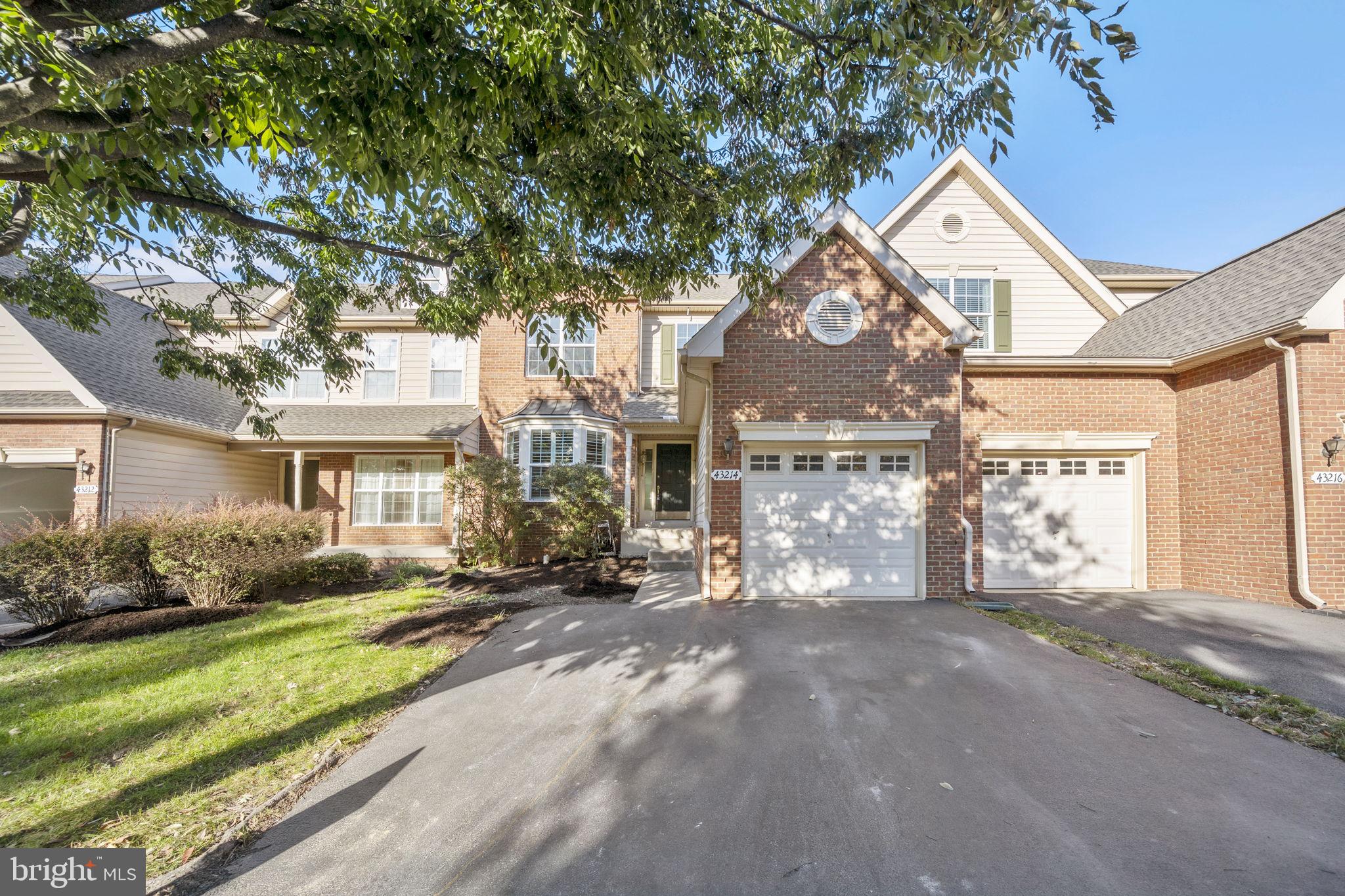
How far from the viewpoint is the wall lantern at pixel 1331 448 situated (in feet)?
25.1

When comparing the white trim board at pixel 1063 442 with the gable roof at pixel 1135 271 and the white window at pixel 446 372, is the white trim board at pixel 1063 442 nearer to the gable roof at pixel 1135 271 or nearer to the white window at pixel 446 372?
the gable roof at pixel 1135 271

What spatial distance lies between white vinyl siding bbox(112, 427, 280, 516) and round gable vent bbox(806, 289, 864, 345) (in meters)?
12.6

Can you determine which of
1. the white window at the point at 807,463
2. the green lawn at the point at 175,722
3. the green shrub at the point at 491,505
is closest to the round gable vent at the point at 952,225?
the white window at the point at 807,463

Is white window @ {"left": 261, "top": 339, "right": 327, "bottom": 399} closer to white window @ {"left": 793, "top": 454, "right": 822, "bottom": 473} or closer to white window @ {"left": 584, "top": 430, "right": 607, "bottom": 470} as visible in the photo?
white window @ {"left": 584, "top": 430, "right": 607, "bottom": 470}

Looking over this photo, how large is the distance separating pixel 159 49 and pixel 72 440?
41.7ft

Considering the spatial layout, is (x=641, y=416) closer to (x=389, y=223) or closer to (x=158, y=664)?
(x=389, y=223)

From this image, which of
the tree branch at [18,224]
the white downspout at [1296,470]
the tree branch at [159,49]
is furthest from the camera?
the white downspout at [1296,470]

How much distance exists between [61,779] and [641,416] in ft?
34.6

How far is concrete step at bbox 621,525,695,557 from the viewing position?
13.1 meters

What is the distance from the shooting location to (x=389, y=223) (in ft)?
23.6

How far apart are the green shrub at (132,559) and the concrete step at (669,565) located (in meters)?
8.64

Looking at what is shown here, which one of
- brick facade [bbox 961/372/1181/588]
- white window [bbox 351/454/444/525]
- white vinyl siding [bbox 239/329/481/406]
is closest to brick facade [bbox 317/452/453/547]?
white window [bbox 351/454/444/525]

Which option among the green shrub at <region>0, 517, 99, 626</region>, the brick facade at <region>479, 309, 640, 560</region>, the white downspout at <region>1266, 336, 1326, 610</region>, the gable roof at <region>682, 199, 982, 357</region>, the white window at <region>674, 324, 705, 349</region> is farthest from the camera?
the white window at <region>674, 324, 705, 349</region>

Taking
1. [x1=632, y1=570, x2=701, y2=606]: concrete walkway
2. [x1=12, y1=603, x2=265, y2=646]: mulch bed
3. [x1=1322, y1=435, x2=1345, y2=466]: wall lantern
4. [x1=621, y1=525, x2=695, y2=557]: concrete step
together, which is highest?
[x1=1322, y1=435, x2=1345, y2=466]: wall lantern
